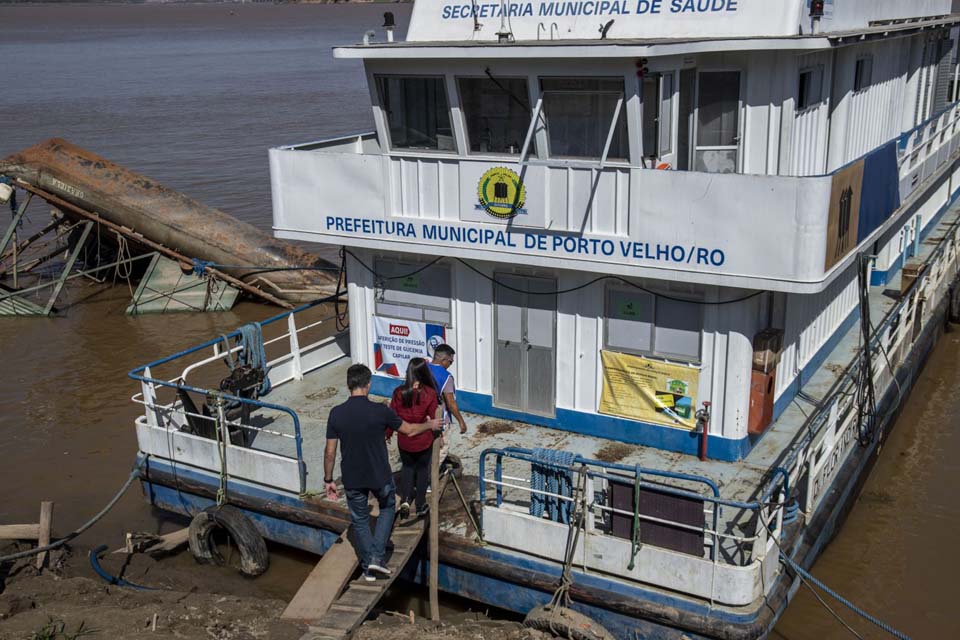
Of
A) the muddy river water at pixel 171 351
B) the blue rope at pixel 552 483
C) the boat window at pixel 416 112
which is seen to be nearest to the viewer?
the blue rope at pixel 552 483

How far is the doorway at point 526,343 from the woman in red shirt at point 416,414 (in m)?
2.21

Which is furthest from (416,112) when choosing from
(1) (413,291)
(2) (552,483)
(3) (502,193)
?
(2) (552,483)

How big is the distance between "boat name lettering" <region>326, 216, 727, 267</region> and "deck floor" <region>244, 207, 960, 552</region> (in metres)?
2.25

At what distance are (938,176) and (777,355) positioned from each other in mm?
9316

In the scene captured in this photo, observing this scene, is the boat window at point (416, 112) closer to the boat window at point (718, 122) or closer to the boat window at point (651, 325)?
the boat window at point (651, 325)

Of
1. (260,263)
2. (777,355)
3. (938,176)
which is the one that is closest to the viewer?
(777,355)

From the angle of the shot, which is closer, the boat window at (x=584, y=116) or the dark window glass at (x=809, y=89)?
the boat window at (x=584, y=116)

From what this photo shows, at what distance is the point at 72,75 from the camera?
69.8m

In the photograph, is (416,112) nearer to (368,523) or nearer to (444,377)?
(444,377)

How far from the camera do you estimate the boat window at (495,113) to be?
10.7 m

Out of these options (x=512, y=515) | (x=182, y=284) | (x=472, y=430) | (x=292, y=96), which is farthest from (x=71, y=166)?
(x=292, y=96)

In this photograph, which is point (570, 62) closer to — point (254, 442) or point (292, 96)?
point (254, 442)

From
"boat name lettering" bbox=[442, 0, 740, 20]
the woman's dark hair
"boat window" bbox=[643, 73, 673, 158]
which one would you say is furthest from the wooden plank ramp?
"boat name lettering" bbox=[442, 0, 740, 20]

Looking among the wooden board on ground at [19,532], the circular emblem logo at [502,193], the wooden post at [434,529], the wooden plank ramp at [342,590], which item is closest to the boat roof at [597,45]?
the circular emblem logo at [502,193]
